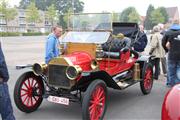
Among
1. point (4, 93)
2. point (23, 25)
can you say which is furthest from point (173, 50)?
point (23, 25)

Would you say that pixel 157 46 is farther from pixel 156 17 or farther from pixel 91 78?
pixel 156 17

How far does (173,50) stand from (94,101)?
9.90 ft

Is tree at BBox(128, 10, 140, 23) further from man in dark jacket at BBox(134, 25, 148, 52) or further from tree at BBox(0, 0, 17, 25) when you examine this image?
man in dark jacket at BBox(134, 25, 148, 52)

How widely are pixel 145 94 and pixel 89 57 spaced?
2.25 m

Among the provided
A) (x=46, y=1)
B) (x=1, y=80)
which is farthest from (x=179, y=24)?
(x=46, y=1)

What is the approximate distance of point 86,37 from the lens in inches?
249

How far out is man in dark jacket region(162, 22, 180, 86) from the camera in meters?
7.25

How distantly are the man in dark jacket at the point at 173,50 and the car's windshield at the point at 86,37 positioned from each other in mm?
1930

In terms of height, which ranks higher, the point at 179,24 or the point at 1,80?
the point at 179,24

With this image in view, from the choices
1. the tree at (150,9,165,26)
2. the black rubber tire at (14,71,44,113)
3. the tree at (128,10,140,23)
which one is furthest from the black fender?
the tree at (128,10,140,23)

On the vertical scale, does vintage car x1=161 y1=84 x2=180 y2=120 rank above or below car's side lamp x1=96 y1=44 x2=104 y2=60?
below

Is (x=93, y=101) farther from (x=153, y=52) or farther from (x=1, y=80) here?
(x=153, y=52)

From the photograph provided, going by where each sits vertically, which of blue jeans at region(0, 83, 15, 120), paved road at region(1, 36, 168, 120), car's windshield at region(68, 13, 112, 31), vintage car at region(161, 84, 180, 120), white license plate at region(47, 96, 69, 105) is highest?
car's windshield at region(68, 13, 112, 31)

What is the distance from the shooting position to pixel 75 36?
6.46 meters
